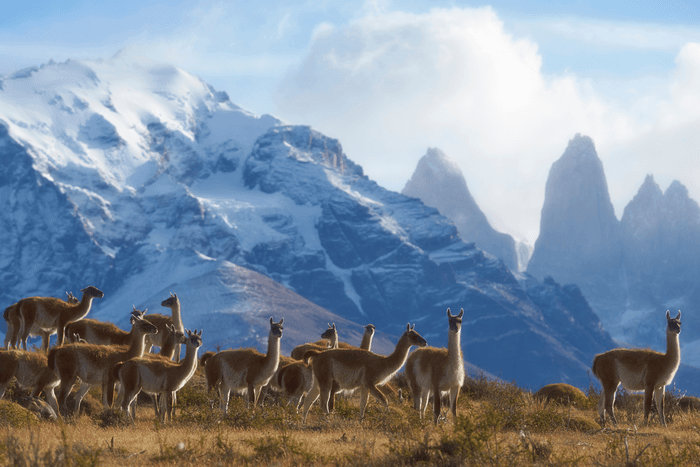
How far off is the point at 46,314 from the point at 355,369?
1177 centimetres

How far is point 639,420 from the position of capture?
2016cm

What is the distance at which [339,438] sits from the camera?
52.0 ft

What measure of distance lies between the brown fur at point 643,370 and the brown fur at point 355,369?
18.0 feet

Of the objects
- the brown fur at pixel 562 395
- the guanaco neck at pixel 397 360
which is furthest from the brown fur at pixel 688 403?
the guanaco neck at pixel 397 360

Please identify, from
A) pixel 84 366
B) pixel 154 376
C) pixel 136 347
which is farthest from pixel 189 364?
pixel 84 366

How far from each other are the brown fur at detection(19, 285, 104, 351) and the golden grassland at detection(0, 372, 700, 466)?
14.0ft

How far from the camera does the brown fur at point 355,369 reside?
59.7ft

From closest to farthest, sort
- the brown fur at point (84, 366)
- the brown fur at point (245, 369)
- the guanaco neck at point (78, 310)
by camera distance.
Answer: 1. the brown fur at point (84, 366)
2. the brown fur at point (245, 369)
3. the guanaco neck at point (78, 310)

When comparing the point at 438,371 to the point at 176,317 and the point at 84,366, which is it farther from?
the point at 176,317

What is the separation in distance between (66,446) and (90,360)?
7306 millimetres

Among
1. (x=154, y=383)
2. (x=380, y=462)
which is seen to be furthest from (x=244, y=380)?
(x=380, y=462)

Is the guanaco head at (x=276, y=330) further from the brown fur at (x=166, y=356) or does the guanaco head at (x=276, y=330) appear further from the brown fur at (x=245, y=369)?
the brown fur at (x=166, y=356)

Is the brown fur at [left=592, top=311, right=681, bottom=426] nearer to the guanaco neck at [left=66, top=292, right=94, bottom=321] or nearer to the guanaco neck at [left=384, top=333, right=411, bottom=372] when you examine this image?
the guanaco neck at [left=384, top=333, right=411, bottom=372]

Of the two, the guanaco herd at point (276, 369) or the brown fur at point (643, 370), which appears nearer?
the guanaco herd at point (276, 369)
